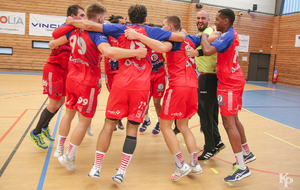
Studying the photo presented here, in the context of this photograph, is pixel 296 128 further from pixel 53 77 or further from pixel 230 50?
pixel 53 77

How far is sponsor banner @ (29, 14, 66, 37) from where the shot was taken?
14.2 metres

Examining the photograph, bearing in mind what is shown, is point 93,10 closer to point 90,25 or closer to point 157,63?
point 90,25

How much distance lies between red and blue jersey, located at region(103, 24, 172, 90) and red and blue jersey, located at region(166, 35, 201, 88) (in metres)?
0.35

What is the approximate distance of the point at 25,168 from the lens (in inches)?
120

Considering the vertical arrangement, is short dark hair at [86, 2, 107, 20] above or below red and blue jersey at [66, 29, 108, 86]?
above

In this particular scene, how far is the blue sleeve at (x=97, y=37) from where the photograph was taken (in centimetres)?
265

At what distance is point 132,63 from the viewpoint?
2.70 metres

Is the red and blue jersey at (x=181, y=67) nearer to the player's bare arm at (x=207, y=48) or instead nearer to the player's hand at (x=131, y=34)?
the player's bare arm at (x=207, y=48)

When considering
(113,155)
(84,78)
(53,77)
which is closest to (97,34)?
(84,78)

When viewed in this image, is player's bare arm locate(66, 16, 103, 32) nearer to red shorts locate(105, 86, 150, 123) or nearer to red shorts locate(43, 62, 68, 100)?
red shorts locate(105, 86, 150, 123)

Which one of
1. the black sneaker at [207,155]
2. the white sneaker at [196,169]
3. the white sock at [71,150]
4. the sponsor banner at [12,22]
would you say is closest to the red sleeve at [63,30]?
the white sock at [71,150]

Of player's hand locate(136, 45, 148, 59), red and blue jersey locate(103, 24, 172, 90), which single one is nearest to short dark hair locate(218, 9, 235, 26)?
red and blue jersey locate(103, 24, 172, 90)

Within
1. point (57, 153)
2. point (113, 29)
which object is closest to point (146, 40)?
point (113, 29)

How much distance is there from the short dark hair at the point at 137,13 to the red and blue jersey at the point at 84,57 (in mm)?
460
